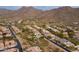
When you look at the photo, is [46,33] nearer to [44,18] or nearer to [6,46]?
[44,18]

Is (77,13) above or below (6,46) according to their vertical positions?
above

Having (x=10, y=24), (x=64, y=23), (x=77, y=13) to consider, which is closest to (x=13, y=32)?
(x=10, y=24)
